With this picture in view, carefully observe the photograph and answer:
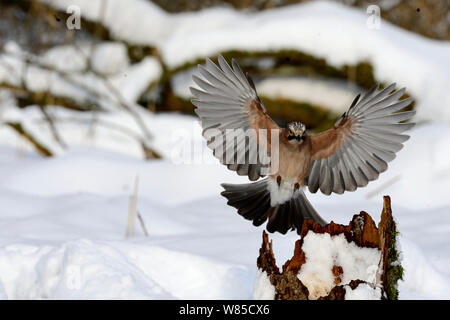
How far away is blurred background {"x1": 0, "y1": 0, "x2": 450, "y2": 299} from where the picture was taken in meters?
2.11

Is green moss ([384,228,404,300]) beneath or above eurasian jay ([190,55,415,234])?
beneath

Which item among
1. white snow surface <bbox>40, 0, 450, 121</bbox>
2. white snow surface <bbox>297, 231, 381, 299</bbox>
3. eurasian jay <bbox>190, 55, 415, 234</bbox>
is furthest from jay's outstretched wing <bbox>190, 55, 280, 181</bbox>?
white snow surface <bbox>40, 0, 450, 121</bbox>

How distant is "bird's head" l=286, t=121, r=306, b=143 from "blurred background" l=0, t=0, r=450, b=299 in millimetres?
562

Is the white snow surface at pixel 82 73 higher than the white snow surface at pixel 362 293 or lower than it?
higher

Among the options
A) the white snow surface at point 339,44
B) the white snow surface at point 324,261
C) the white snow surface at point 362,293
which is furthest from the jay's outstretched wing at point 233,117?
the white snow surface at point 339,44

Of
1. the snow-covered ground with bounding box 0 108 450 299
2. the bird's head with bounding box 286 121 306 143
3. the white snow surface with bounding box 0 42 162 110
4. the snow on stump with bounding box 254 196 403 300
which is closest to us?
the bird's head with bounding box 286 121 306 143

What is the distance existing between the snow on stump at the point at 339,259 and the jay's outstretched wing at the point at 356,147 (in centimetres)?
11

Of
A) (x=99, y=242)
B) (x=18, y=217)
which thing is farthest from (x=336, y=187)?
(x=18, y=217)

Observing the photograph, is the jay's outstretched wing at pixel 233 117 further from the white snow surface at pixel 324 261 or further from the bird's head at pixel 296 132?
the white snow surface at pixel 324 261

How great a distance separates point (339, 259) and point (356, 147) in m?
0.33

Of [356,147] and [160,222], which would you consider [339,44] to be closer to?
[160,222]

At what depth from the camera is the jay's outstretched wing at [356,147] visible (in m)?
1.72

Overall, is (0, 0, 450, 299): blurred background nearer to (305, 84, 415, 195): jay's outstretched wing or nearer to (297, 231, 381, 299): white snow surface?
(297, 231, 381, 299): white snow surface

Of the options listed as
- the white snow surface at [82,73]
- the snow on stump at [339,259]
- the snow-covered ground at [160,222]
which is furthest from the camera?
the white snow surface at [82,73]
